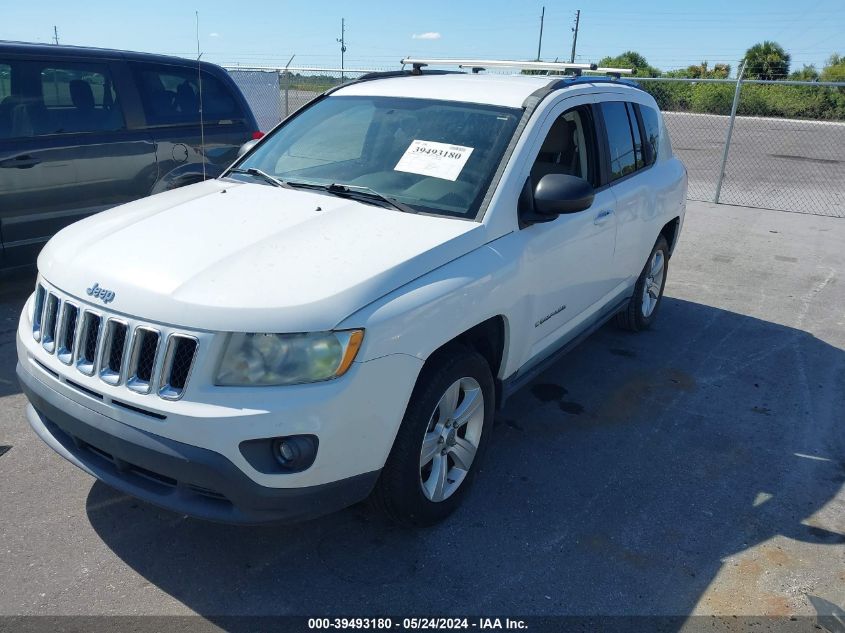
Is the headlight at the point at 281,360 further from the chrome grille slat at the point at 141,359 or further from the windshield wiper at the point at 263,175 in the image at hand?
the windshield wiper at the point at 263,175

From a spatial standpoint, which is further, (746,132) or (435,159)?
(746,132)

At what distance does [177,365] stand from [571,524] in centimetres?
192

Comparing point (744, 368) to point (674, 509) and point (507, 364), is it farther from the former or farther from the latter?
point (507, 364)

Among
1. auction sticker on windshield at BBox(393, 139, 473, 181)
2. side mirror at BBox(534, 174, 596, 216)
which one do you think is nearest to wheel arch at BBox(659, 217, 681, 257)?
side mirror at BBox(534, 174, 596, 216)

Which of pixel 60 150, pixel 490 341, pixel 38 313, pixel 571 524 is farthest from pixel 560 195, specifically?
pixel 60 150

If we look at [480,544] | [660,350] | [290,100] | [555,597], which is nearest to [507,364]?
[480,544]

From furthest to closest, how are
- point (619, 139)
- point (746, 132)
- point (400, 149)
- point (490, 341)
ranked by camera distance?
point (746, 132) → point (619, 139) → point (400, 149) → point (490, 341)

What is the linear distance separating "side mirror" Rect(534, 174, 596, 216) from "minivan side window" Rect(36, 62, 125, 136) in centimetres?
419

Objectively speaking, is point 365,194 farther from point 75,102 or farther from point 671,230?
point 75,102

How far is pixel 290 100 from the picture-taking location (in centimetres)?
1666

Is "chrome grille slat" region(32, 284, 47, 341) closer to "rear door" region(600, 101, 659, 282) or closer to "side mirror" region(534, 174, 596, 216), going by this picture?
"side mirror" region(534, 174, 596, 216)

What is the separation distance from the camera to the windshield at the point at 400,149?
346cm

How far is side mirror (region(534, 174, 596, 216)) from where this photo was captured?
3381 mm

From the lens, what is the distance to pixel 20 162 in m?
5.46
